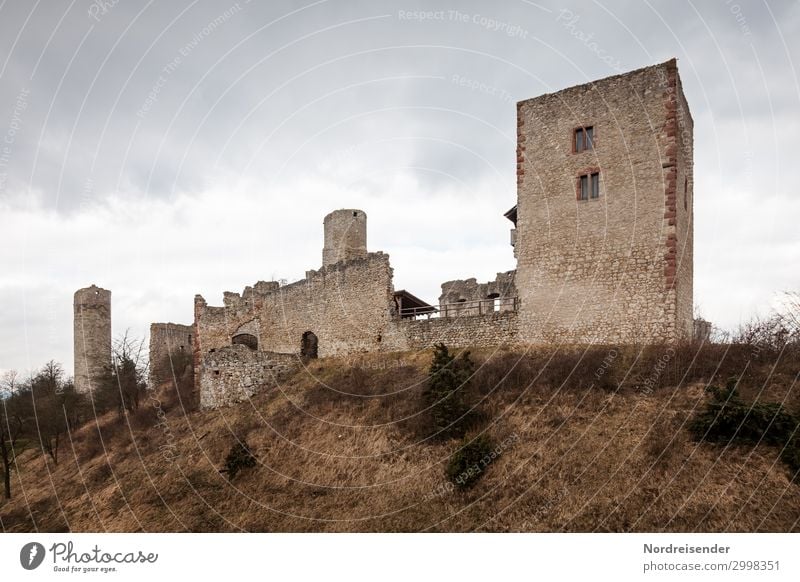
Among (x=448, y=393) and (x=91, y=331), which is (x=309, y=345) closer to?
(x=448, y=393)

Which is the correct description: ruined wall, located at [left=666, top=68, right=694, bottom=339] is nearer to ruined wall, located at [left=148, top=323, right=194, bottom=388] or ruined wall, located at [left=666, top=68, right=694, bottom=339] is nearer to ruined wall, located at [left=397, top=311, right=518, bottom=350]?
ruined wall, located at [left=397, top=311, right=518, bottom=350]

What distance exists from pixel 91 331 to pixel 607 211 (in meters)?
41.1

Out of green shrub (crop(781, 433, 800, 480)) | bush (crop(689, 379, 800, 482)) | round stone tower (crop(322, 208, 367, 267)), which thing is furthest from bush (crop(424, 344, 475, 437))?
round stone tower (crop(322, 208, 367, 267))

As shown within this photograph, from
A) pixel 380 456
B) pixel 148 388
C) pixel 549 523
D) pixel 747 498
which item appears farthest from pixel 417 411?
pixel 148 388

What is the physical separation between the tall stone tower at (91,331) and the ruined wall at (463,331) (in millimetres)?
30305

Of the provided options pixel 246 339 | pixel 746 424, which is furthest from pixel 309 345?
pixel 746 424

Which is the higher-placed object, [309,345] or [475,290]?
[475,290]

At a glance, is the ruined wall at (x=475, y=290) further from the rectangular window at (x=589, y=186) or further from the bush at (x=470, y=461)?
the bush at (x=470, y=461)

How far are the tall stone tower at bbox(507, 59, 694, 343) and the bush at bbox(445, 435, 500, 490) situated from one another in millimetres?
6922

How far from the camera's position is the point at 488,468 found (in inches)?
583

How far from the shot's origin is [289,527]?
15094 millimetres

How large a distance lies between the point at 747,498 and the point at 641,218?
10423mm

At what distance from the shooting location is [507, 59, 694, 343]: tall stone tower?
62.6ft

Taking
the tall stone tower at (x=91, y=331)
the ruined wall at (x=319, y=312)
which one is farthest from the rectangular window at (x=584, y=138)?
the tall stone tower at (x=91, y=331)
